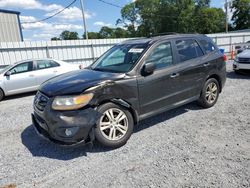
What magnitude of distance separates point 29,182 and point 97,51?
1121 centimetres

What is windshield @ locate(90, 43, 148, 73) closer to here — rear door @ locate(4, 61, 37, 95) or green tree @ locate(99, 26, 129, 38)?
rear door @ locate(4, 61, 37, 95)

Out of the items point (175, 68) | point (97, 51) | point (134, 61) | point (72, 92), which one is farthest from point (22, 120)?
point (97, 51)

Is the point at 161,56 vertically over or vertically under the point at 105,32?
under

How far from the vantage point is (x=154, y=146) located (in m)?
3.61

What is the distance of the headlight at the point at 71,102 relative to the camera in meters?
3.28

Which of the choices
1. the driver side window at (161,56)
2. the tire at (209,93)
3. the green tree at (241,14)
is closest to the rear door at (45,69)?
the driver side window at (161,56)

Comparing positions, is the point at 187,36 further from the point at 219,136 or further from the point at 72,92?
the point at 72,92

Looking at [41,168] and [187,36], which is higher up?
[187,36]

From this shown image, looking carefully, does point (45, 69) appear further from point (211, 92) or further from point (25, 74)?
point (211, 92)

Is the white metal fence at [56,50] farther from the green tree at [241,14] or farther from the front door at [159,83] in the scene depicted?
the green tree at [241,14]

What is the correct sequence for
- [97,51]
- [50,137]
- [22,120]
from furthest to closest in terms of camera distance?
[97,51] < [22,120] < [50,137]

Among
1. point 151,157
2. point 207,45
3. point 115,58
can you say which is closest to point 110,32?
point 207,45

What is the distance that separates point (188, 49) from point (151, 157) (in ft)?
8.84

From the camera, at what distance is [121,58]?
4535mm
